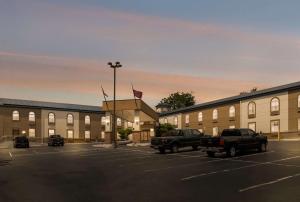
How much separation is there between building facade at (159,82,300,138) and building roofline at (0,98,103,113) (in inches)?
910

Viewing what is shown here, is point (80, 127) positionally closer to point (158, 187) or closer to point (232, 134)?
point (232, 134)

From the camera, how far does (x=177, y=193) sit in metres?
14.8

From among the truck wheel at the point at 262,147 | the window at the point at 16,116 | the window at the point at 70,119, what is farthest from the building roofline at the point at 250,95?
the window at the point at 16,116

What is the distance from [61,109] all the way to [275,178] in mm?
73255

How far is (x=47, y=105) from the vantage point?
3418 inches

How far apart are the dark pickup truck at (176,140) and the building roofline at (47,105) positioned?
51.1 metres

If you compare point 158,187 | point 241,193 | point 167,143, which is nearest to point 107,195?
point 158,187

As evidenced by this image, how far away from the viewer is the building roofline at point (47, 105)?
268ft

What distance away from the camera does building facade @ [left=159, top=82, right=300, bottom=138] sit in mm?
56594

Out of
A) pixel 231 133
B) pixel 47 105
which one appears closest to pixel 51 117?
pixel 47 105

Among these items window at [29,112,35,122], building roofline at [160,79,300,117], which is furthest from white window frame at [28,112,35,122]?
building roofline at [160,79,300,117]

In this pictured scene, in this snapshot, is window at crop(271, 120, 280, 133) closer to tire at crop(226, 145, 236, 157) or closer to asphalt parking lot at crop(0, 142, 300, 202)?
tire at crop(226, 145, 236, 157)

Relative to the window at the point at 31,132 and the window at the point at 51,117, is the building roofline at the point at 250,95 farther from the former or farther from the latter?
the window at the point at 31,132

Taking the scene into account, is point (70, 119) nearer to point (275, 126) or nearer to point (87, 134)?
point (87, 134)
